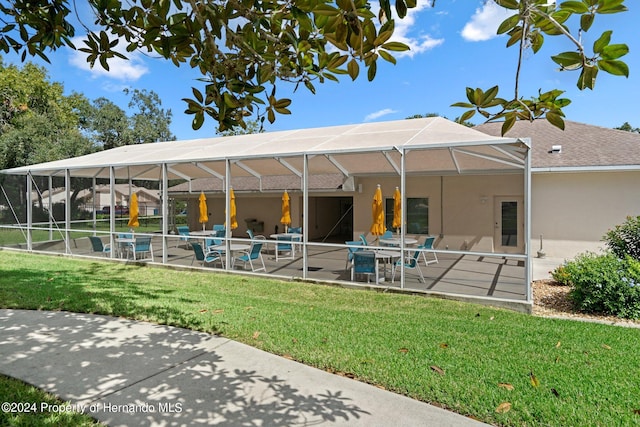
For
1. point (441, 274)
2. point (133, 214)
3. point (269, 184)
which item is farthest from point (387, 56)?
point (269, 184)

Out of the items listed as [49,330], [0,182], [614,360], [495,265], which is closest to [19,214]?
[0,182]

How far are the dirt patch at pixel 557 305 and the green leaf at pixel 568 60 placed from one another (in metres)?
6.69

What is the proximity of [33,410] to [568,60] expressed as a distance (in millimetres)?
4797

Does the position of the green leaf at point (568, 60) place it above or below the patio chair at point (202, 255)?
above

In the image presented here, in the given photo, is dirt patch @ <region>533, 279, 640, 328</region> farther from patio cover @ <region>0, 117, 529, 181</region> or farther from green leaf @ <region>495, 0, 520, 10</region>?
green leaf @ <region>495, 0, 520, 10</region>

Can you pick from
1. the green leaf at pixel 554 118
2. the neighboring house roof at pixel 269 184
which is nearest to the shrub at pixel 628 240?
the green leaf at pixel 554 118

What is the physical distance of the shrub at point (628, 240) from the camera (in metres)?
8.72

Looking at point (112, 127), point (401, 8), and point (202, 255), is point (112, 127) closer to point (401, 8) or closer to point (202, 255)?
point (202, 255)

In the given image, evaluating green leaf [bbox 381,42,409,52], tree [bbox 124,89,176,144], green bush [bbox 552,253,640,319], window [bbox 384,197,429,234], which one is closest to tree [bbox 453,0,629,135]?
green leaf [bbox 381,42,409,52]

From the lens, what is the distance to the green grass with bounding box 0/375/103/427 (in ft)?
10.5

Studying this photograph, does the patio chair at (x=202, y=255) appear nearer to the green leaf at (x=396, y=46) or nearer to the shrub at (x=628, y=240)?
the green leaf at (x=396, y=46)

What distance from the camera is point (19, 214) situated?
16359mm

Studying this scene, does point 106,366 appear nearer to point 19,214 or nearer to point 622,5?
point 622,5

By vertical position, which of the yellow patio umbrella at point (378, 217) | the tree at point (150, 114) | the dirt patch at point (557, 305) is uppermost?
the tree at point (150, 114)
